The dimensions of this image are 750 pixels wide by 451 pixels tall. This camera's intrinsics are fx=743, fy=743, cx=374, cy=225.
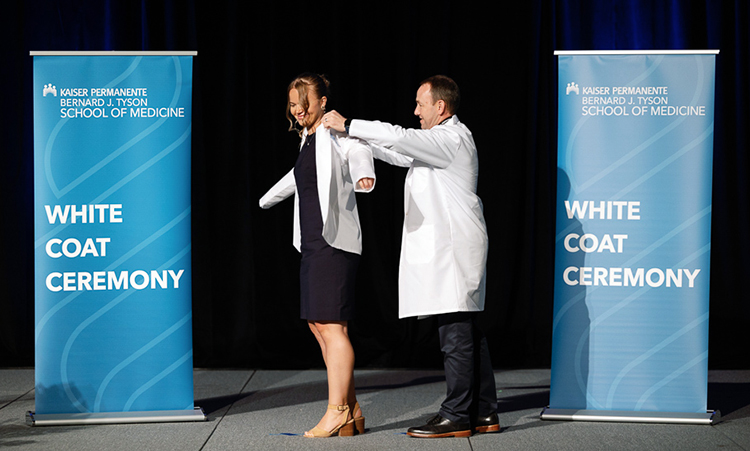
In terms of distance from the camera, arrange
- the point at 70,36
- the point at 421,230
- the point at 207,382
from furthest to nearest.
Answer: the point at 70,36, the point at 207,382, the point at 421,230

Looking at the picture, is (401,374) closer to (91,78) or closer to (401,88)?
(401,88)

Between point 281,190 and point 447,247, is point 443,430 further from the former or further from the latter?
point 281,190

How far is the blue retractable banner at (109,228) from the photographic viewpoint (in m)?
3.29

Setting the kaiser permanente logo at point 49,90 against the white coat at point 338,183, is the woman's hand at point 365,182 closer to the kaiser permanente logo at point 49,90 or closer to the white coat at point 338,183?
the white coat at point 338,183

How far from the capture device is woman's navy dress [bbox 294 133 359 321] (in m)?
3.02

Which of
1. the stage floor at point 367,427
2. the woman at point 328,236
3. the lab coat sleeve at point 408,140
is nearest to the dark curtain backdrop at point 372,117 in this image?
the stage floor at point 367,427

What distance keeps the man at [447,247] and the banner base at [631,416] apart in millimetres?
501

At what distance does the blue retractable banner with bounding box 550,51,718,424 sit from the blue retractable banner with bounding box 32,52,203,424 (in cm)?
177

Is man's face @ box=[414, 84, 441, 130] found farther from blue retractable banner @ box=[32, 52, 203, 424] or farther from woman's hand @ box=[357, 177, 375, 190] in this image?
blue retractable banner @ box=[32, 52, 203, 424]

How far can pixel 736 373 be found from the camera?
466 cm

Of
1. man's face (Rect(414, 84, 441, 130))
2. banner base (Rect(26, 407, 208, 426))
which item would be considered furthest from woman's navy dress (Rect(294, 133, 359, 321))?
banner base (Rect(26, 407, 208, 426))

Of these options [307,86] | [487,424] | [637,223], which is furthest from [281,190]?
[637,223]

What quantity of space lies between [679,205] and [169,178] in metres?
2.30

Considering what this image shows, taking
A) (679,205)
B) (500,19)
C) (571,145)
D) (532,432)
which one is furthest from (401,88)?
(532,432)
